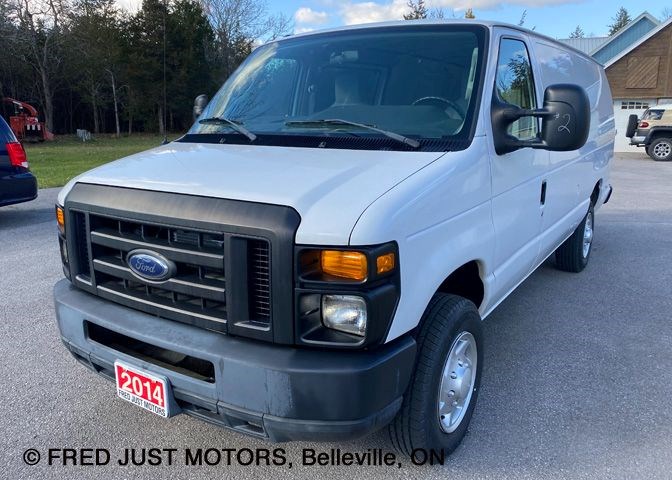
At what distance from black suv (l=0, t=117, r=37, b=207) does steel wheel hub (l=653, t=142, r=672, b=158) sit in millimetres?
21084

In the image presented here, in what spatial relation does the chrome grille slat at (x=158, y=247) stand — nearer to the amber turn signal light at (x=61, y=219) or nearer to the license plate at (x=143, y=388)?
the amber turn signal light at (x=61, y=219)

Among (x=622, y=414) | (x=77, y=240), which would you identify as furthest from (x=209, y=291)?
(x=622, y=414)

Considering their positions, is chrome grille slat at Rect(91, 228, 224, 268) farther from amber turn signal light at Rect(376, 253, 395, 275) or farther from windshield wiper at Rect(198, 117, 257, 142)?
windshield wiper at Rect(198, 117, 257, 142)

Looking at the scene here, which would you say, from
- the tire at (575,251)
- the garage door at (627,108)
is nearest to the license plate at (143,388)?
the tire at (575,251)

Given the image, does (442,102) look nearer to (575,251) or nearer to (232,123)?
(232,123)

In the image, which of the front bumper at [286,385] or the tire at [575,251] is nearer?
the front bumper at [286,385]

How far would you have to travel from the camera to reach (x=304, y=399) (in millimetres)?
2037

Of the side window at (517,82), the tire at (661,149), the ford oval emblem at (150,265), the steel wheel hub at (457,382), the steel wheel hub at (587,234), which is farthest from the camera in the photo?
the tire at (661,149)

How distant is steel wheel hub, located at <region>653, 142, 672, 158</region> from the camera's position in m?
20.4

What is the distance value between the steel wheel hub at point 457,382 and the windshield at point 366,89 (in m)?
1.02

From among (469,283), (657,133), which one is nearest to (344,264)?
(469,283)

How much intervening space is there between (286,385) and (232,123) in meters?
1.77

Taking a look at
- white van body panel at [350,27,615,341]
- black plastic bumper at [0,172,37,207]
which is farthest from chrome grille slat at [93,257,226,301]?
black plastic bumper at [0,172,37,207]

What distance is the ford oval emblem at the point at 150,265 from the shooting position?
7.53 feet
